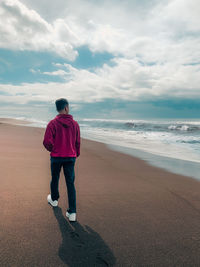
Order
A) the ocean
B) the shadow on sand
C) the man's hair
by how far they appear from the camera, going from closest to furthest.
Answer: the shadow on sand
the man's hair
the ocean

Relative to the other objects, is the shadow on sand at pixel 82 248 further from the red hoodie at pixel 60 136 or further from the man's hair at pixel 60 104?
the man's hair at pixel 60 104

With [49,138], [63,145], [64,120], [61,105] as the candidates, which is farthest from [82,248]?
[61,105]

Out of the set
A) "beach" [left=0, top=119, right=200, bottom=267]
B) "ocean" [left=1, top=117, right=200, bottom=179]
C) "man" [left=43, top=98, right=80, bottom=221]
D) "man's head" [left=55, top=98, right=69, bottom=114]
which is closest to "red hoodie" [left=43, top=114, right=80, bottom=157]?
"man" [left=43, top=98, right=80, bottom=221]

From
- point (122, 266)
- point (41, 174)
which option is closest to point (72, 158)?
point (122, 266)

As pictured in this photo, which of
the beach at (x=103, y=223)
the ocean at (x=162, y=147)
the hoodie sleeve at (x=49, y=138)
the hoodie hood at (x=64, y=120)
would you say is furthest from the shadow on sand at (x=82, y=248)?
the ocean at (x=162, y=147)

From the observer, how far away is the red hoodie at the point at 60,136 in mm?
3094

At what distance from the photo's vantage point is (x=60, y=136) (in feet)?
10.3

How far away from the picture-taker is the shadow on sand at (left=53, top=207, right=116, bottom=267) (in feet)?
7.23

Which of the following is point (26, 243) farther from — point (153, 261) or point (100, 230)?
point (153, 261)

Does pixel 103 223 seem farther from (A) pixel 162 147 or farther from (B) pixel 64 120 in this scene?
(A) pixel 162 147

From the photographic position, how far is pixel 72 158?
3.21 metres

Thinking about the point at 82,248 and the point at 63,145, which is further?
the point at 63,145

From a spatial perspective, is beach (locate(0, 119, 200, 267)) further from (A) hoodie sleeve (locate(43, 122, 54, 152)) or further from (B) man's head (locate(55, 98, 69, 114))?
(B) man's head (locate(55, 98, 69, 114))

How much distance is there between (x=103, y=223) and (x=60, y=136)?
1.63 m
